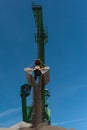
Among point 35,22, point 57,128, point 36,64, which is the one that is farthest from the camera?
point 35,22

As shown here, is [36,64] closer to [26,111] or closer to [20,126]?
[20,126]

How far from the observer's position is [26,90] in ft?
92.3

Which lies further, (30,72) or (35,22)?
(35,22)

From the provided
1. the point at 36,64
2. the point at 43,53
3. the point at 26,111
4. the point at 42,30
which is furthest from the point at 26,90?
the point at 36,64

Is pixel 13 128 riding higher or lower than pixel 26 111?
lower

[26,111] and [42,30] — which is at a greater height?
[42,30]

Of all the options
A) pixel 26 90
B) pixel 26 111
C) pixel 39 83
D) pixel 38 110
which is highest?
pixel 26 90

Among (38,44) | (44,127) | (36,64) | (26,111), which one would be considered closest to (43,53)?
(38,44)

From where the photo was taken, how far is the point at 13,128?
6.05m

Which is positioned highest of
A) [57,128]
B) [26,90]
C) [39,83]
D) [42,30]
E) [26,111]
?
[42,30]

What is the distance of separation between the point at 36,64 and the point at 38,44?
21.2 m

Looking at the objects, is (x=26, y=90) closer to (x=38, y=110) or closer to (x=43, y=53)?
(x=43, y=53)

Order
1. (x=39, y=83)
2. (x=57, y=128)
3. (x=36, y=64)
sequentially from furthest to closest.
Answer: (x=36, y=64)
(x=39, y=83)
(x=57, y=128)

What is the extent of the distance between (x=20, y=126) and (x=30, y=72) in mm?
1381
